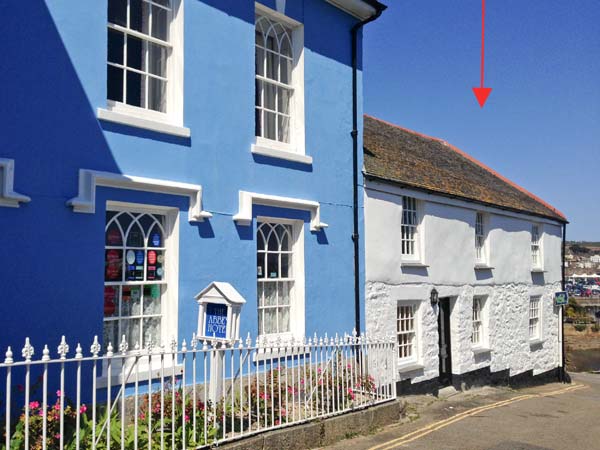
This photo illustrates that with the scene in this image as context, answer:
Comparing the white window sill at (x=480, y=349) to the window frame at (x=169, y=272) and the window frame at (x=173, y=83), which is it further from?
the window frame at (x=173, y=83)

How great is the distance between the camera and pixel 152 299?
309 inches

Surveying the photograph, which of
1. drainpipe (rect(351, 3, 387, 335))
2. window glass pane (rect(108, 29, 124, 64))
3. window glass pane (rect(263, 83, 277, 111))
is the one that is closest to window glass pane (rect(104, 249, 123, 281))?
window glass pane (rect(108, 29, 124, 64))

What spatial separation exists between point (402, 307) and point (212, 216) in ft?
19.0

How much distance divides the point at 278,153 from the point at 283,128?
807mm

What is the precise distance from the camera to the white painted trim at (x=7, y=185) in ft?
20.6

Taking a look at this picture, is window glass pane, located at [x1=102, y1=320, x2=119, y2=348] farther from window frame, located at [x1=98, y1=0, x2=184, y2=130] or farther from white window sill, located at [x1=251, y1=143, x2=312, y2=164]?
white window sill, located at [x1=251, y1=143, x2=312, y2=164]

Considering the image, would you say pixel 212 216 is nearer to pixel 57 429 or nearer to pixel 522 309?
pixel 57 429

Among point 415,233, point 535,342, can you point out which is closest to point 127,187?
Answer: point 415,233

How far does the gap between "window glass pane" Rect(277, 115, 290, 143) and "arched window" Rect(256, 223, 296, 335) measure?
1.43 metres

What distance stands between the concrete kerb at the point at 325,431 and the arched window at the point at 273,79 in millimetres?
4458

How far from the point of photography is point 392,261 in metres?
12.2

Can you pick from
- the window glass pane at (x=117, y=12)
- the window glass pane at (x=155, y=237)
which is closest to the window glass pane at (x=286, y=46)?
the window glass pane at (x=117, y=12)

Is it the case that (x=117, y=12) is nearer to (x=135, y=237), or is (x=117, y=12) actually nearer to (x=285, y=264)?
(x=135, y=237)

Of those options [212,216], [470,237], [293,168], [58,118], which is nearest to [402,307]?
[470,237]
